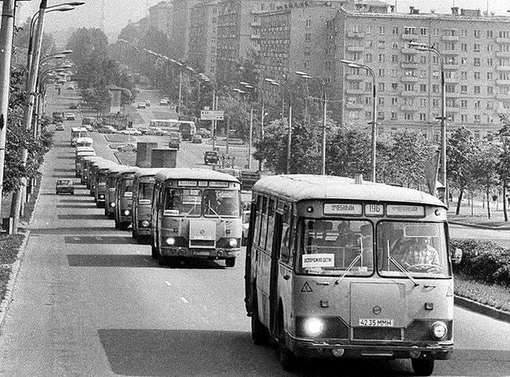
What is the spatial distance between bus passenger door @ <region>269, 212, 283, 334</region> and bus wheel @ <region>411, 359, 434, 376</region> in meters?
1.79

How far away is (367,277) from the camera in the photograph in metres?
13.6

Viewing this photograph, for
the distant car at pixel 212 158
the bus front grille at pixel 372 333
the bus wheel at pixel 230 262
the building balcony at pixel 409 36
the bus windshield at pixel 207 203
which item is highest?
the building balcony at pixel 409 36

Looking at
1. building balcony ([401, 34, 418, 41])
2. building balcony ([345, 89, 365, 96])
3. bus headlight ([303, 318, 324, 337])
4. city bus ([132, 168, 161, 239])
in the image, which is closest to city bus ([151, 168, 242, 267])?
city bus ([132, 168, 161, 239])

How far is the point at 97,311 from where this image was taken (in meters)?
20.2

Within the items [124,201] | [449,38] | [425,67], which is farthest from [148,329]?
[449,38]

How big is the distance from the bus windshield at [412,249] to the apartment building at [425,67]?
13103 cm

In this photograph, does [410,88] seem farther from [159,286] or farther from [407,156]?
[159,286]

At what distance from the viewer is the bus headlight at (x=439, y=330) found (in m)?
13.6

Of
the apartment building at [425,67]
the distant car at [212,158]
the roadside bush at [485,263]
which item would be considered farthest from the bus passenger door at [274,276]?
the apartment building at [425,67]

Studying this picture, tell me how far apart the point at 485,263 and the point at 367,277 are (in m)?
12.5

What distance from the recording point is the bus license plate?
44.3 ft

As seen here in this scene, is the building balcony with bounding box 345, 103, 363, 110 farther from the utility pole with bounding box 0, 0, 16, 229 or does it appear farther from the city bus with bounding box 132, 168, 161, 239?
the utility pole with bounding box 0, 0, 16, 229

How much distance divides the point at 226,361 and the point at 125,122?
16470 centimetres

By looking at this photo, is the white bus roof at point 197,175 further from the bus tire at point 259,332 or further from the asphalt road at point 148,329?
the bus tire at point 259,332
